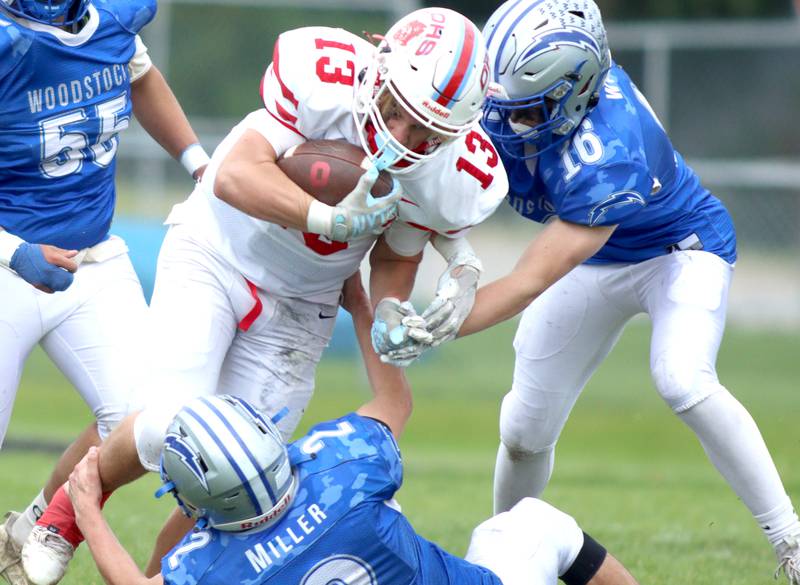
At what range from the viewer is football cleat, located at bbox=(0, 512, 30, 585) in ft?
15.2

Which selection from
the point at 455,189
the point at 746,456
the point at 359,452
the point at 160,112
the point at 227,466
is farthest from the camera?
the point at 160,112

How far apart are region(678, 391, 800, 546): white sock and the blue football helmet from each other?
2.62 m

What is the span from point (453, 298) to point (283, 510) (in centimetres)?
104

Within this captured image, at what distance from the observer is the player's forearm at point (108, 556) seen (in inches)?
145

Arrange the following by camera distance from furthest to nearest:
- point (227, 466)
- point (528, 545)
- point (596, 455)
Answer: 1. point (596, 455)
2. point (528, 545)
3. point (227, 466)

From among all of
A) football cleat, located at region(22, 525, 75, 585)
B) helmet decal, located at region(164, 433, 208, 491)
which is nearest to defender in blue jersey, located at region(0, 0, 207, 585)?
football cleat, located at region(22, 525, 75, 585)

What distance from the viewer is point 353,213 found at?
400 centimetres

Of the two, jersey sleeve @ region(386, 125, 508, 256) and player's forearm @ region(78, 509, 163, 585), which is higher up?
jersey sleeve @ region(386, 125, 508, 256)

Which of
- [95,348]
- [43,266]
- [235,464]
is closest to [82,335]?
[95,348]

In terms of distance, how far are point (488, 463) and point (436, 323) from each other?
561 cm

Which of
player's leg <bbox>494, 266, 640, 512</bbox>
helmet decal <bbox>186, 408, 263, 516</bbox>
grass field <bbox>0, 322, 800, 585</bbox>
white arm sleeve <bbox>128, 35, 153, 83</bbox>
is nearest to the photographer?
helmet decal <bbox>186, 408, 263, 516</bbox>

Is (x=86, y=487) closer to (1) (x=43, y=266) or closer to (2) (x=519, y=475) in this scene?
(1) (x=43, y=266)

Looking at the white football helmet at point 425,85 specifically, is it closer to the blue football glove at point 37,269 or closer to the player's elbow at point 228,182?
the player's elbow at point 228,182

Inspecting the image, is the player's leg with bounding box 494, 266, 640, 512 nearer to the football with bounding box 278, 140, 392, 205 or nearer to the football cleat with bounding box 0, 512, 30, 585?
the football with bounding box 278, 140, 392, 205
